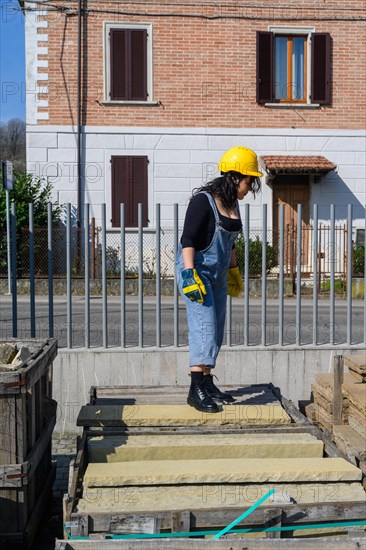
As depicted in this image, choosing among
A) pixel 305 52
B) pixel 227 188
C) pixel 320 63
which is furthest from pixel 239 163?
pixel 305 52

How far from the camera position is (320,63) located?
924 inches

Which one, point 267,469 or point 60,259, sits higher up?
point 60,259

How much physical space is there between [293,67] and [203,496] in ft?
70.7

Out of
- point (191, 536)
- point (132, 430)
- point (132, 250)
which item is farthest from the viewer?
point (132, 250)

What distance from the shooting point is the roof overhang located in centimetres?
2251

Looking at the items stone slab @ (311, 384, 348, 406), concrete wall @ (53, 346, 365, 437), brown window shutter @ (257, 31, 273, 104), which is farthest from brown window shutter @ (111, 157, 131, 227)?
stone slab @ (311, 384, 348, 406)

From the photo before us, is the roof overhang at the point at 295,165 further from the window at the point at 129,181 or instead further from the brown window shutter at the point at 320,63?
the window at the point at 129,181

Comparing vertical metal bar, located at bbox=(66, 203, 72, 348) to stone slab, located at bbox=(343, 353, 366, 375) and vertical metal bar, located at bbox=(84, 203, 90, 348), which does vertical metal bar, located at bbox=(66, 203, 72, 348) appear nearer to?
vertical metal bar, located at bbox=(84, 203, 90, 348)

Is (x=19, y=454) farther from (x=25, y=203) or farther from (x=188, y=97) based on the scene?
(x=188, y=97)

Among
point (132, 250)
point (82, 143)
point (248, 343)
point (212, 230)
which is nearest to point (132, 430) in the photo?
point (212, 230)

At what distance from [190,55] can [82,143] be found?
4185mm

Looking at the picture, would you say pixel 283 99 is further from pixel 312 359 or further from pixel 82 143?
pixel 312 359

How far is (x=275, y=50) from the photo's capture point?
23688 millimetres

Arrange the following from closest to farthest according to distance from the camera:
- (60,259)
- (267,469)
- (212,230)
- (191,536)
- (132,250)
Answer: (191,536), (267,469), (212,230), (60,259), (132,250)
